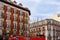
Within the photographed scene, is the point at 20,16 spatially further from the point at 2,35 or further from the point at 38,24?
the point at 38,24

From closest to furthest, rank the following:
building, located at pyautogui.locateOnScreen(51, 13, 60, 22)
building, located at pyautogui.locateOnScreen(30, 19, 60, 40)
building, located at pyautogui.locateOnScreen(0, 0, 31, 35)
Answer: building, located at pyautogui.locateOnScreen(0, 0, 31, 35), building, located at pyautogui.locateOnScreen(30, 19, 60, 40), building, located at pyautogui.locateOnScreen(51, 13, 60, 22)

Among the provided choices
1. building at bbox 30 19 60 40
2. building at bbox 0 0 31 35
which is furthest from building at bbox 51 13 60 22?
building at bbox 0 0 31 35

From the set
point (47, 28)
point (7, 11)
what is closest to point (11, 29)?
point (7, 11)

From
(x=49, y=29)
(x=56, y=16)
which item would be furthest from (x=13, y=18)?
(x=56, y=16)

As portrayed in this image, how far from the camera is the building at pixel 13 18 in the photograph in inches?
2283

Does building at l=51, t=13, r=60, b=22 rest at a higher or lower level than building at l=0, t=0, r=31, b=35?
higher

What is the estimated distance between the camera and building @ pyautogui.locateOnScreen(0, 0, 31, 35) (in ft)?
190

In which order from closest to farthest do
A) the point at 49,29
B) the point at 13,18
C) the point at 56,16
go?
1. the point at 13,18
2. the point at 49,29
3. the point at 56,16

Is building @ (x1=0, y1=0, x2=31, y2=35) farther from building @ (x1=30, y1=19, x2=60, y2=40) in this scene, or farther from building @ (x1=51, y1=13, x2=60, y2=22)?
building @ (x1=51, y1=13, x2=60, y2=22)

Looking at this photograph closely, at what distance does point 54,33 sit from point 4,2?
3995 centimetres

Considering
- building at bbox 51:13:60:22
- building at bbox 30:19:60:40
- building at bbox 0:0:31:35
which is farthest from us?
building at bbox 51:13:60:22

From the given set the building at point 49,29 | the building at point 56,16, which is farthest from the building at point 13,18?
the building at point 56,16

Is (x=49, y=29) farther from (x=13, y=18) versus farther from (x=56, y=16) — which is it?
(x=13, y=18)

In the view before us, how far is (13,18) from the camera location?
62.8 m
